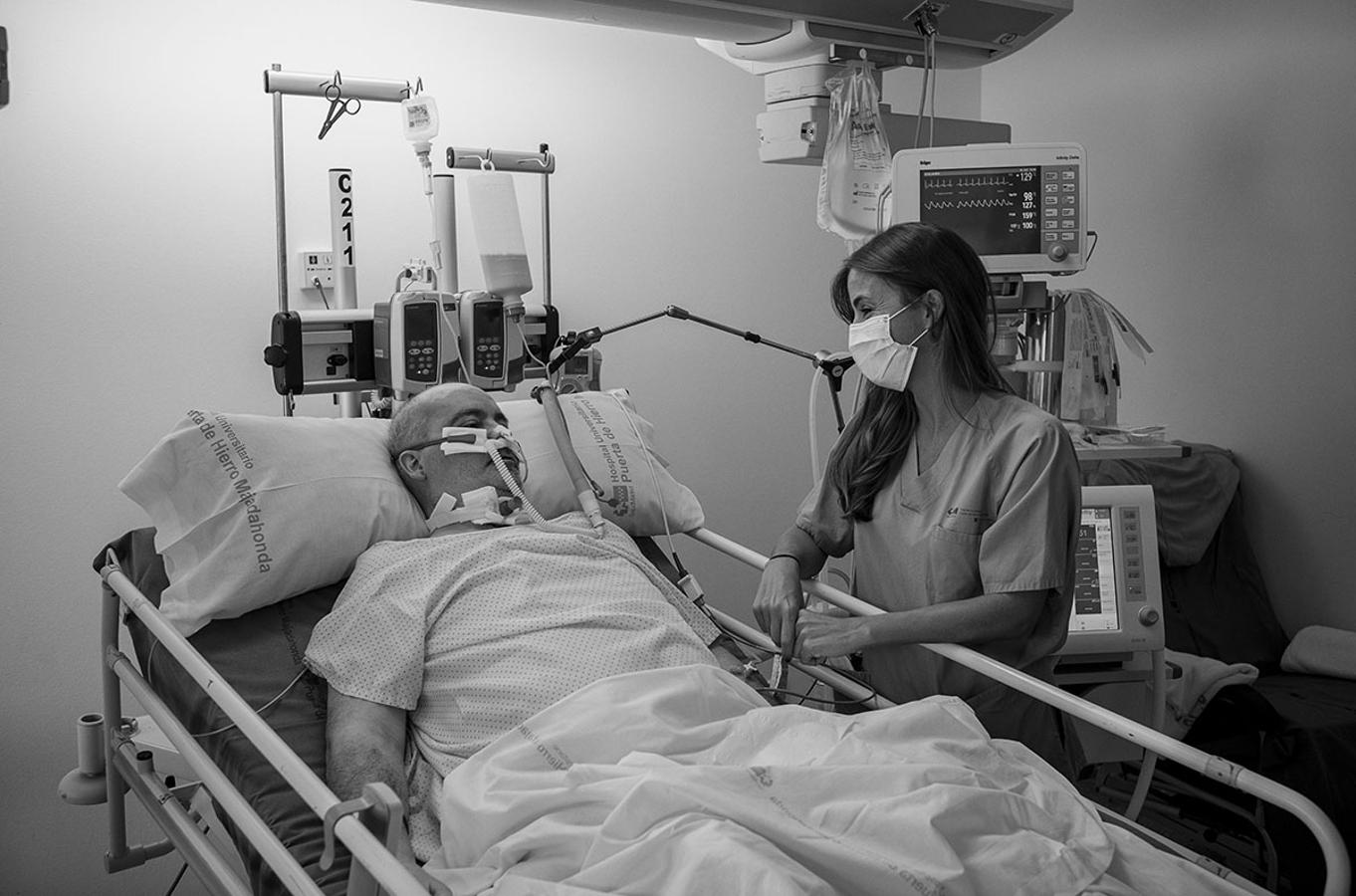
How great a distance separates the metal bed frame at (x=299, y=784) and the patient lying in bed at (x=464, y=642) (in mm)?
171

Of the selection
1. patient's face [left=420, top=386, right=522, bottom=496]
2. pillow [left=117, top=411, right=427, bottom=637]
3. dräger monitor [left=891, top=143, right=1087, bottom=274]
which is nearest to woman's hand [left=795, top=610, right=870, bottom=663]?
patient's face [left=420, top=386, right=522, bottom=496]

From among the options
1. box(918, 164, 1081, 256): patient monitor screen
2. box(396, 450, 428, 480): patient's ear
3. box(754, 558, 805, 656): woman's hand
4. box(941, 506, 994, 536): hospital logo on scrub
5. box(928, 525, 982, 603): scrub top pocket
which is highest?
box(918, 164, 1081, 256): patient monitor screen

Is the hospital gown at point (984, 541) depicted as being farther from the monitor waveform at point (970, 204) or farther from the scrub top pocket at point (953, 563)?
the monitor waveform at point (970, 204)

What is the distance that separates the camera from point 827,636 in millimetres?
1911

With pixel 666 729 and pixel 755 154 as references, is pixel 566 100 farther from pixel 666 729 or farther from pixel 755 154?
pixel 666 729

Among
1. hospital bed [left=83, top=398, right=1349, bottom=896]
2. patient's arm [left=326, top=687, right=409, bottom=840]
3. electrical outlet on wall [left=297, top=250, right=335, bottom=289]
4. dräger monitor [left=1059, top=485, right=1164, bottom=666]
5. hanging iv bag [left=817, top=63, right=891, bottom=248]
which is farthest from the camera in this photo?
electrical outlet on wall [left=297, top=250, right=335, bottom=289]

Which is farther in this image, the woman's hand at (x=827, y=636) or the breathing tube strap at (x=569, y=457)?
the breathing tube strap at (x=569, y=457)

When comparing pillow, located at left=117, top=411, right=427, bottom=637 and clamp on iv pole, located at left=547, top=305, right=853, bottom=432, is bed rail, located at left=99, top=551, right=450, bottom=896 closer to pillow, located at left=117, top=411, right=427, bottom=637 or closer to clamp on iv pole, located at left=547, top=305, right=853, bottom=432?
pillow, located at left=117, top=411, right=427, bottom=637

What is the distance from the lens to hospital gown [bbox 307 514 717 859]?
68.9 inches

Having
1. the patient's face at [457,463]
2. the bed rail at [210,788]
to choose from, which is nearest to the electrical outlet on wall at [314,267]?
the patient's face at [457,463]

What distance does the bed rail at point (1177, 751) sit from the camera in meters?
1.33

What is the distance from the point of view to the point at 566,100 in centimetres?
342

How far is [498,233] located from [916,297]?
37.9 inches

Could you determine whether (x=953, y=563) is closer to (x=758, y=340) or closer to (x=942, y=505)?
(x=942, y=505)
